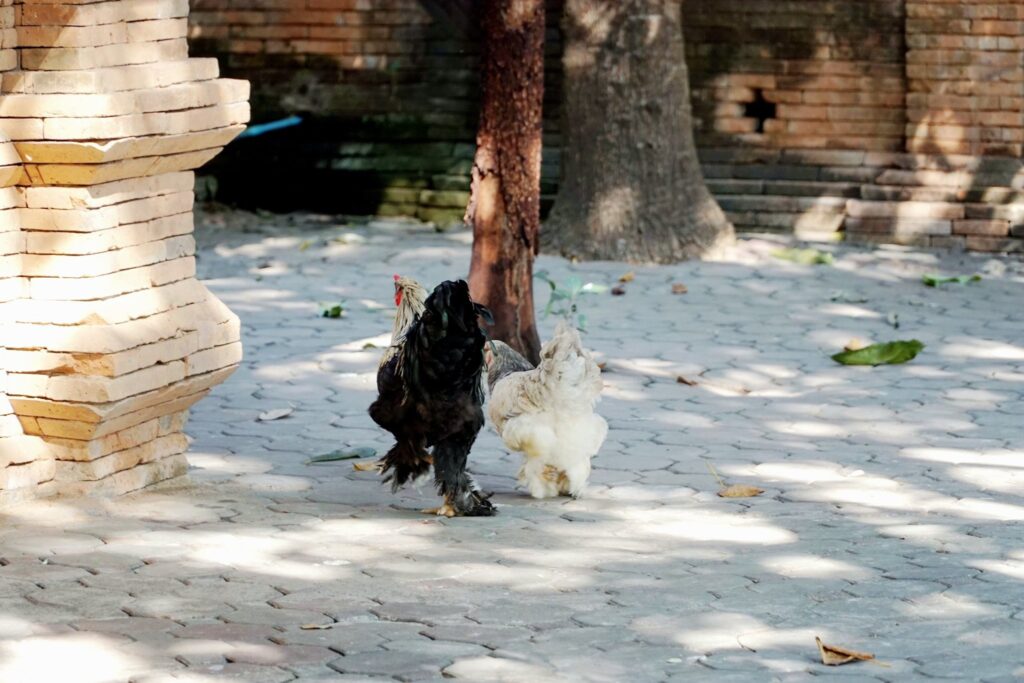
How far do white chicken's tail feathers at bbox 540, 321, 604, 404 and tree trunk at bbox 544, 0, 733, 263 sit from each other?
19.8ft

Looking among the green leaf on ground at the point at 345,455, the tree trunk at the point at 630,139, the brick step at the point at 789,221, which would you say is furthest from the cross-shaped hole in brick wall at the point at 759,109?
the green leaf on ground at the point at 345,455

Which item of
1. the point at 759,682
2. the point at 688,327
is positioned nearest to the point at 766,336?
the point at 688,327

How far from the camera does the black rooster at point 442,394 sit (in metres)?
6.47

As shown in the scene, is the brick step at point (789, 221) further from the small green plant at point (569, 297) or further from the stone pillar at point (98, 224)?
the stone pillar at point (98, 224)

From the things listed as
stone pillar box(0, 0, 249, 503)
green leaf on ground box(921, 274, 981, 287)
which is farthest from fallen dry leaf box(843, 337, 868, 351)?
stone pillar box(0, 0, 249, 503)

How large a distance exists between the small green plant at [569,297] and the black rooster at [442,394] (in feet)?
7.39

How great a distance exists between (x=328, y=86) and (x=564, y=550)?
9964 millimetres

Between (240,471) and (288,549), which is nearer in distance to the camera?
(288,549)

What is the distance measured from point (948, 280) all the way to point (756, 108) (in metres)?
3.09

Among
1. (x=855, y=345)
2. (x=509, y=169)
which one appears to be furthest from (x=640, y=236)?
(x=509, y=169)

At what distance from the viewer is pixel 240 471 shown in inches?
288

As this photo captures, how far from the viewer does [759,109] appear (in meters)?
14.4

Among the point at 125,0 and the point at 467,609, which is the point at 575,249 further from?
the point at 467,609

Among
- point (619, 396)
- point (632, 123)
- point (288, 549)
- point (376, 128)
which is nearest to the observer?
point (288, 549)
